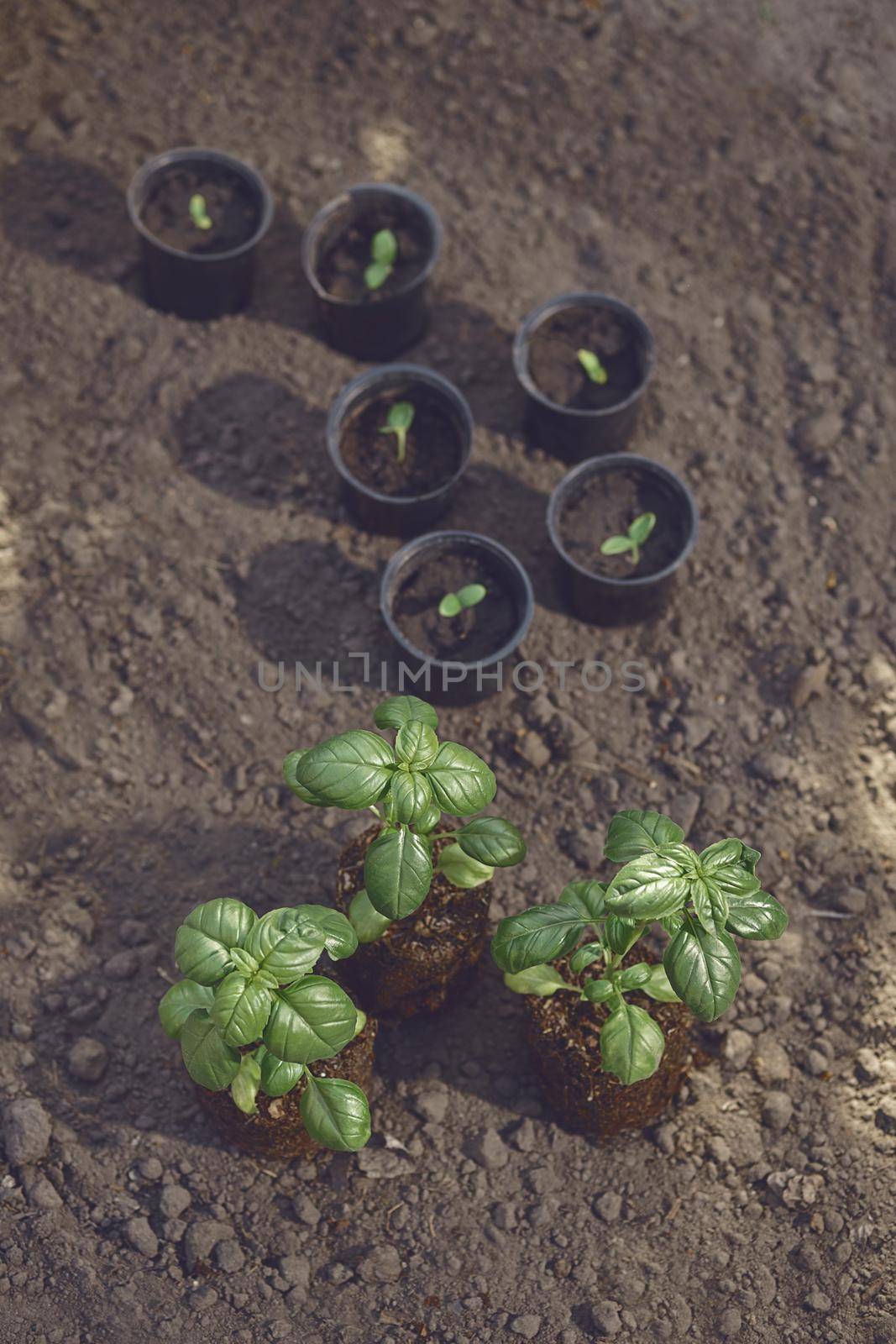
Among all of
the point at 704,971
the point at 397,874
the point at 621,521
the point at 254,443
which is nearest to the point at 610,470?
the point at 621,521

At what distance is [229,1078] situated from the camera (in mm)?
3082

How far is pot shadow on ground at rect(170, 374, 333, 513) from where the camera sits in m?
4.76

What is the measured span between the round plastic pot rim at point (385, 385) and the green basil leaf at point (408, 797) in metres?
1.60

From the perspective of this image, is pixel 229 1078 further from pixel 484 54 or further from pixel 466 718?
pixel 484 54

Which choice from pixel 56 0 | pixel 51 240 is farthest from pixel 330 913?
pixel 56 0

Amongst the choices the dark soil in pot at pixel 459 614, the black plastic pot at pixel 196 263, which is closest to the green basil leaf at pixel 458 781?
the dark soil in pot at pixel 459 614

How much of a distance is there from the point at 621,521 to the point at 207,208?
224 cm

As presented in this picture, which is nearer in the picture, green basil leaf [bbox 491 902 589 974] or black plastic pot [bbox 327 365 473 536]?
green basil leaf [bbox 491 902 589 974]

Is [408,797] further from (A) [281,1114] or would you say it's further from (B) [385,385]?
(B) [385,385]

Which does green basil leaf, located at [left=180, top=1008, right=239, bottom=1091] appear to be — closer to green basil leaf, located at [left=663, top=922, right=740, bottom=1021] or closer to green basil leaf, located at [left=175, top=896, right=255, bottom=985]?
green basil leaf, located at [left=175, top=896, right=255, bottom=985]

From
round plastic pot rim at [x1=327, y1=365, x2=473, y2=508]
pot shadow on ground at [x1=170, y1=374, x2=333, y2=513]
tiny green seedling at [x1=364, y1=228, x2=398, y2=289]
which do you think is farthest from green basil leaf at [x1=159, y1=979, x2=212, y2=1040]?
tiny green seedling at [x1=364, y1=228, x2=398, y2=289]

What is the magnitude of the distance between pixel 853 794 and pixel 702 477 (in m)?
1.40

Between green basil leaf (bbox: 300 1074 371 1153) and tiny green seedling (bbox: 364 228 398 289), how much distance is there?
3145 mm

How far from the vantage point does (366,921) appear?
11.1 feet
